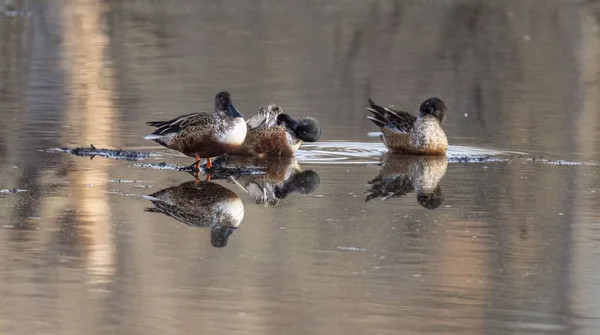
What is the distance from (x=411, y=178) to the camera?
1237cm

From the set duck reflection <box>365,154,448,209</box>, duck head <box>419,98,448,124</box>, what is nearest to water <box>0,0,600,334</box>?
duck reflection <box>365,154,448,209</box>

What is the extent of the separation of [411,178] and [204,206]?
2403mm

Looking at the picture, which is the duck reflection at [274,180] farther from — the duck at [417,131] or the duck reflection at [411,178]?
the duck at [417,131]

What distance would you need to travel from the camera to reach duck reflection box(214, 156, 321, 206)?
11281mm

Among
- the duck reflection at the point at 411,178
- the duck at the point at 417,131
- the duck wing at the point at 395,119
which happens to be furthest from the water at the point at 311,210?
the duck wing at the point at 395,119

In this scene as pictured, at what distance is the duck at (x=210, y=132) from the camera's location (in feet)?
40.2

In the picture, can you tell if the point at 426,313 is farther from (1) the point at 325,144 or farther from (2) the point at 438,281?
(1) the point at 325,144

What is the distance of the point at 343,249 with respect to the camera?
912 centimetres

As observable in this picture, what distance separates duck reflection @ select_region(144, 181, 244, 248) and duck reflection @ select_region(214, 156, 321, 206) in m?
0.24

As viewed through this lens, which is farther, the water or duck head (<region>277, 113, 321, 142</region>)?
duck head (<region>277, 113, 321, 142</region>)

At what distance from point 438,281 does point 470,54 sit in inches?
720

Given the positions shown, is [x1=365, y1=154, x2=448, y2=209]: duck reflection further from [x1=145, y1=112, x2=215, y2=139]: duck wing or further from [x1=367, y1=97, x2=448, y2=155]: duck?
[x1=145, y1=112, x2=215, y2=139]: duck wing

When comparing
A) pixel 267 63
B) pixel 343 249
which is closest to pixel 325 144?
pixel 343 249

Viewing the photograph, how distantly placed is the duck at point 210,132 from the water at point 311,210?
0.30 m
